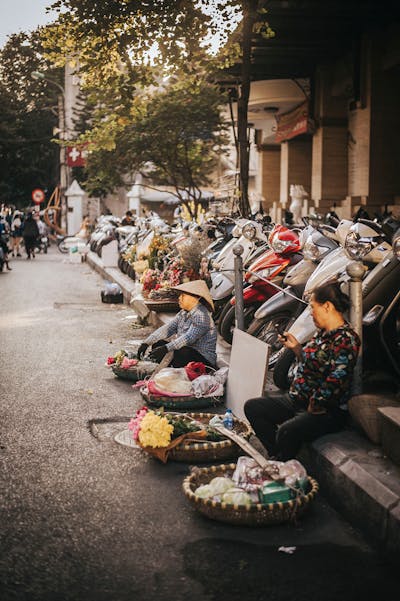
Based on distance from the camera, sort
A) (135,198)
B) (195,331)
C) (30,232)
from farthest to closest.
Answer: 1. (135,198)
2. (30,232)
3. (195,331)

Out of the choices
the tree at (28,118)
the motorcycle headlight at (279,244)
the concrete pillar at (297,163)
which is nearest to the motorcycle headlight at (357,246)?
the motorcycle headlight at (279,244)

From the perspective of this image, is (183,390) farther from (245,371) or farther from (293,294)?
(293,294)

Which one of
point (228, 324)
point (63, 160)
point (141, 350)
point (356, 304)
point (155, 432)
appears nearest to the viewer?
point (155, 432)

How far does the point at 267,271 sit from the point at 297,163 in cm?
1584

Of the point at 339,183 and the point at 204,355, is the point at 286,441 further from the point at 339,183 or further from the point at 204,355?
the point at 339,183

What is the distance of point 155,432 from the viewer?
16.9ft

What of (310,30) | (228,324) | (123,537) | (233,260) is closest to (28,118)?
(310,30)

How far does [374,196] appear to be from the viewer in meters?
17.2

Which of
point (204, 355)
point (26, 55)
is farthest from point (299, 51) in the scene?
point (26, 55)

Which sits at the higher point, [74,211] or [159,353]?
[74,211]

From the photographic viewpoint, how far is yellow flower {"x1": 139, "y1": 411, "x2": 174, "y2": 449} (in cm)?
515

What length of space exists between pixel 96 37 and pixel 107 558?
32.6 ft

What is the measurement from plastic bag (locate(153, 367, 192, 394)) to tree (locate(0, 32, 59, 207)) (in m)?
49.8

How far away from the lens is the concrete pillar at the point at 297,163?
23797mm
